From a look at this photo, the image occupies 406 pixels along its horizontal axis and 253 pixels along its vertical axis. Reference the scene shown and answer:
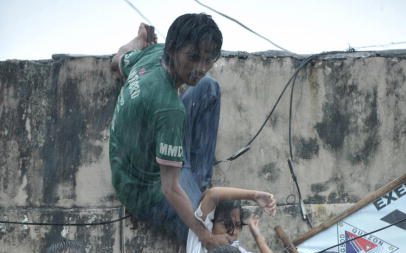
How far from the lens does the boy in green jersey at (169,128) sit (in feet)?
20.2

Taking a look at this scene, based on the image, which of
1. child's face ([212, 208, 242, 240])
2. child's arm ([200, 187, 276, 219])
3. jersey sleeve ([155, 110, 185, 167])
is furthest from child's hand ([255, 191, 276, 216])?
jersey sleeve ([155, 110, 185, 167])

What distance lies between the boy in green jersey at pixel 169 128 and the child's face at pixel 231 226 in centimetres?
6

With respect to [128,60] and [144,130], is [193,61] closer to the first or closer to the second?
[144,130]

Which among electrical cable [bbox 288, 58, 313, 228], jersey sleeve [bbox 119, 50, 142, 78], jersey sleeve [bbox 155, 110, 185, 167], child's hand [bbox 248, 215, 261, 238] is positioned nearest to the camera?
jersey sleeve [bbox 155, 110, 185, 167]

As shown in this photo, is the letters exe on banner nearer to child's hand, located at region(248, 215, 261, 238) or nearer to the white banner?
the white banner

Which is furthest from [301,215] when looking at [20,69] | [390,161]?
[20,69]

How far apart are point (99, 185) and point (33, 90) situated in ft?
2.89

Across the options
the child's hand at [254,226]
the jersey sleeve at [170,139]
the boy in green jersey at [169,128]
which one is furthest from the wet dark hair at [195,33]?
the child's hand at [254,226]

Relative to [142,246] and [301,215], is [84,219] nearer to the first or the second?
[142,246]

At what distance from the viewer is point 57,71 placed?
A: 7051mm

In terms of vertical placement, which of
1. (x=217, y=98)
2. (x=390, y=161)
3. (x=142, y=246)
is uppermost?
(x=217, y=98)

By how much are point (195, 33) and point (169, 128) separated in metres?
0.65

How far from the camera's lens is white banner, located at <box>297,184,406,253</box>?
659 cm

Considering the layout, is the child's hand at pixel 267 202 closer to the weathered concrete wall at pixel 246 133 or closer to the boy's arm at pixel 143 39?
the weathered concrete wall at pixel 246 133
